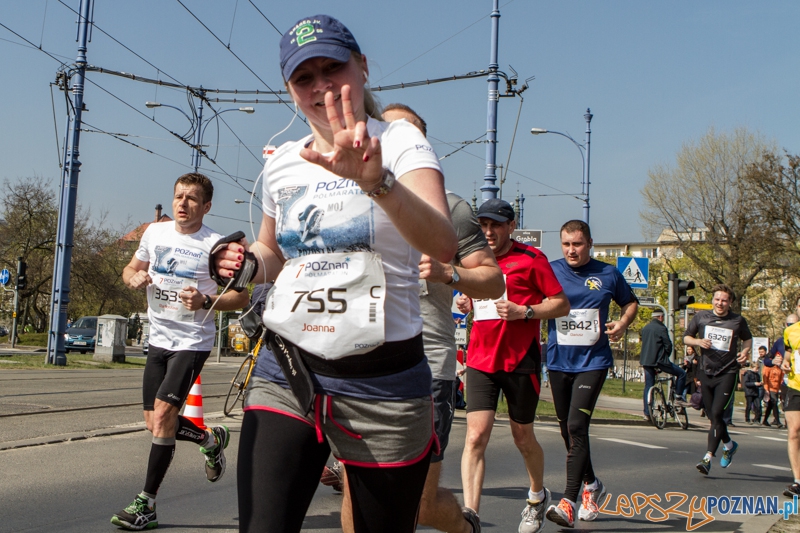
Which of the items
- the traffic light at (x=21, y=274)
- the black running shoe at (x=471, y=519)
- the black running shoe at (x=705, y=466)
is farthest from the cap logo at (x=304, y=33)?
the traffic light at (x=21, y=274)

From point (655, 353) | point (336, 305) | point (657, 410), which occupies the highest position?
point (336, 305)

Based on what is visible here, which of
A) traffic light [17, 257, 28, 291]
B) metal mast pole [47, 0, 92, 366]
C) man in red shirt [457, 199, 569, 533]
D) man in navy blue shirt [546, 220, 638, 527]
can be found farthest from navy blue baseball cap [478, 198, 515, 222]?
traffic light [17, 257, 28, 291]

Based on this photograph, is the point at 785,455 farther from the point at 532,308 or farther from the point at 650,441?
the point at 532,308

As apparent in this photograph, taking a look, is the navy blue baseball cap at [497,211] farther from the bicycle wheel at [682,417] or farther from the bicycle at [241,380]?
the bicycle wheel at [682,417]

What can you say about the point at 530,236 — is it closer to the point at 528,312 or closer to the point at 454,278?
the point at 528,312

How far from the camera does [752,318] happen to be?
4853 cm

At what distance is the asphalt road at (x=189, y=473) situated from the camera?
546 cm

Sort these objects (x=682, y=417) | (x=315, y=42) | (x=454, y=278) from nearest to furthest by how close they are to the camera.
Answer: (x=315, y=42) < (x=454, y=278) < (x=682, y=417)

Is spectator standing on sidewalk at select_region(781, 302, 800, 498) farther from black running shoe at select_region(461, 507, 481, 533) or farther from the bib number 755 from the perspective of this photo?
the bib number 755

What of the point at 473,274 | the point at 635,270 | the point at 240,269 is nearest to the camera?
the point at 240,269

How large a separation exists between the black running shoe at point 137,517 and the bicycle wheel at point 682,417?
1383 cm

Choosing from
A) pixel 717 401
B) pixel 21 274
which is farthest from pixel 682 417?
pixel 21 274

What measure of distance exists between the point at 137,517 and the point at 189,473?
2.17 meters

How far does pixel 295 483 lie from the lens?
7.80 feet
